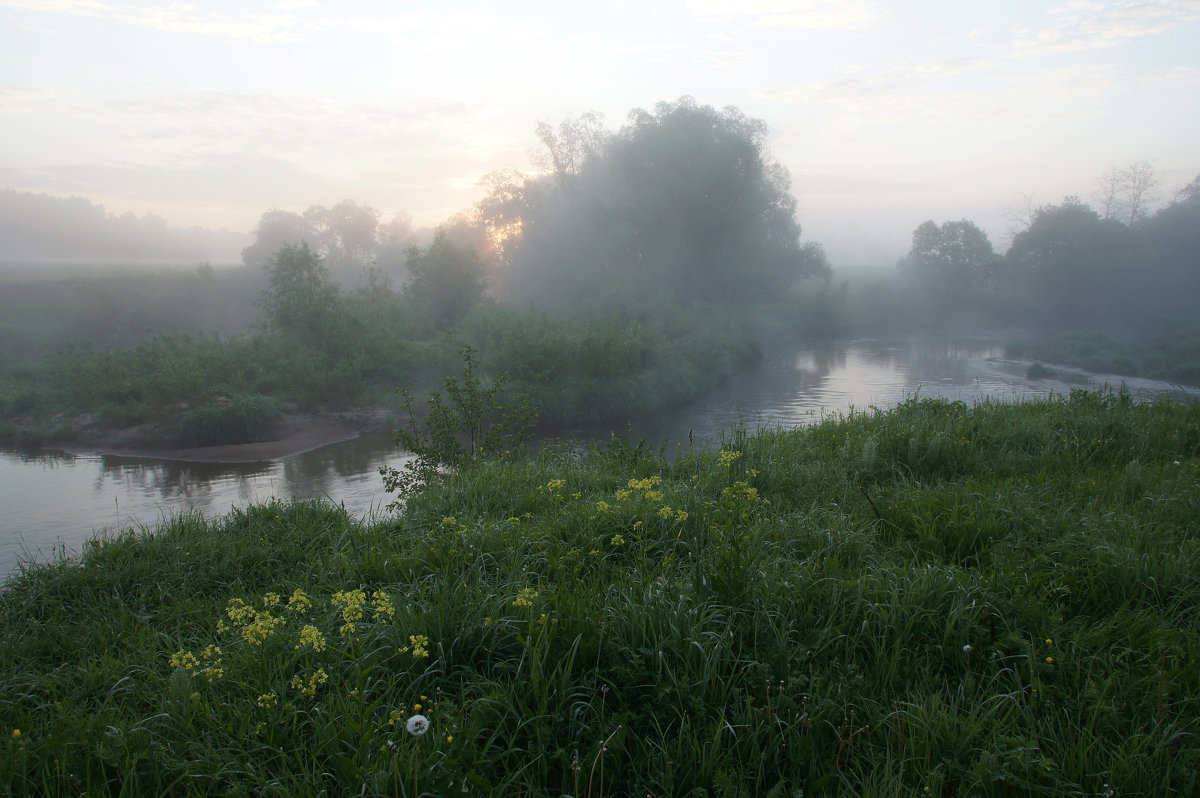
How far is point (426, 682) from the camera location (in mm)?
2381

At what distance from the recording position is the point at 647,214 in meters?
34.8

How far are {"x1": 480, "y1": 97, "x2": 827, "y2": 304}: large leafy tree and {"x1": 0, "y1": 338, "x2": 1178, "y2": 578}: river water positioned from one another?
10847 mm

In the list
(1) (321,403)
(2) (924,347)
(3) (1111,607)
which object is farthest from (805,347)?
(3) (1111,607)

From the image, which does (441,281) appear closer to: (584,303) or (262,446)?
(584,303)

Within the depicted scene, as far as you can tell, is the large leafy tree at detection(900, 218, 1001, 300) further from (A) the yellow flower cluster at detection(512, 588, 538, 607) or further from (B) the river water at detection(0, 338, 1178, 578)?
(A) the yellow flower cluster at detection(512, 588, 538, 607)

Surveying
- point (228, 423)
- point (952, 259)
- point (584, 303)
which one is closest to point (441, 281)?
point (584, 303)

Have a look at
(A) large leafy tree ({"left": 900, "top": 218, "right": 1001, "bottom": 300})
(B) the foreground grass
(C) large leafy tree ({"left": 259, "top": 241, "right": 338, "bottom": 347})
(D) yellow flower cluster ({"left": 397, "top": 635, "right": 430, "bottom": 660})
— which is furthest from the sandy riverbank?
(A) large leafy tree ({"left": 900, "top": 218, "right": 1001, "bottom": 300})

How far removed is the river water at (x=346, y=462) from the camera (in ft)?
30.1

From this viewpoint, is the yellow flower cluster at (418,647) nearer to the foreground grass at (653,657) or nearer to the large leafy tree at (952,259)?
the foreground grass at (653,657)

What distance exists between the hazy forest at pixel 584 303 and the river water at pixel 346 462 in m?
1.88

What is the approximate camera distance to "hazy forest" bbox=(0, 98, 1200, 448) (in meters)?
19.4

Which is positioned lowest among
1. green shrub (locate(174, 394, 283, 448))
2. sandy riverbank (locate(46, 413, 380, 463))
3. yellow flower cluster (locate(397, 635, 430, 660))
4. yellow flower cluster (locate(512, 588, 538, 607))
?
sandy riverbank (locate(46, 413, 380, 463))

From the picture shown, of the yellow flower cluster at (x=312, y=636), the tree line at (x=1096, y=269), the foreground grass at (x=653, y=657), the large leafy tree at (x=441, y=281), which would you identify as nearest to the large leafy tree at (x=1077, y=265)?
the tree line at (x=1096, y=269)

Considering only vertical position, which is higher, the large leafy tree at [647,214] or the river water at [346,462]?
the large leafy tree at [647,214]
